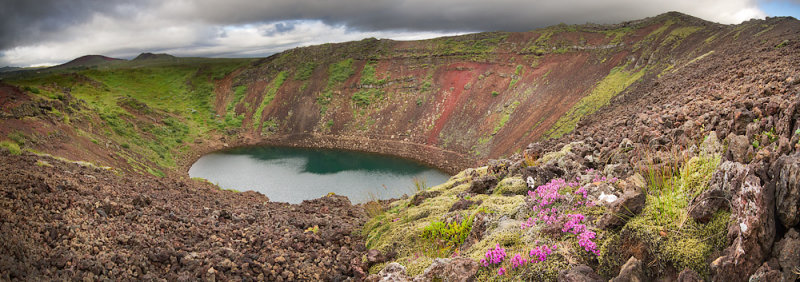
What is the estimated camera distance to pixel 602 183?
5.53m

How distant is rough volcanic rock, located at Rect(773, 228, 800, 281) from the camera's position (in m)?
2.90

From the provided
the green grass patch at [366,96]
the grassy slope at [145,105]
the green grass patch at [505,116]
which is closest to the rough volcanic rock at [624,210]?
the grassy slope at [145,105]

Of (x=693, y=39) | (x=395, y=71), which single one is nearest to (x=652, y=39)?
(x=693, y=39)

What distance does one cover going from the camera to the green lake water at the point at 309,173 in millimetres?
26484

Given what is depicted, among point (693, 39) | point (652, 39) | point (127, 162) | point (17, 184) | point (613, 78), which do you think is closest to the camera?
point (17, 184)

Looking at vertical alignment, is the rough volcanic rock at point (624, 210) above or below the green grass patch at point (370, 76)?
below

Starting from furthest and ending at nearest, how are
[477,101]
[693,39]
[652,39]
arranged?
[477,101] → [652,39] → [693,39]

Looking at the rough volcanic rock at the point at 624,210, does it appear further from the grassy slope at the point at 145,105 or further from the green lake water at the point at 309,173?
the grassy slope at the point at 145,105

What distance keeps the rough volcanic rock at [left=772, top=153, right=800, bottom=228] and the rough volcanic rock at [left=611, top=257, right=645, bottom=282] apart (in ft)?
3.91

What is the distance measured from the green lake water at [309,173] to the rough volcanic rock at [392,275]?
1725cm

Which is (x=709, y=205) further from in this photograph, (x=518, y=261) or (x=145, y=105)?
(x=145, y=105)

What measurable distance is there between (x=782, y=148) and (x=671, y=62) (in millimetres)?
29217

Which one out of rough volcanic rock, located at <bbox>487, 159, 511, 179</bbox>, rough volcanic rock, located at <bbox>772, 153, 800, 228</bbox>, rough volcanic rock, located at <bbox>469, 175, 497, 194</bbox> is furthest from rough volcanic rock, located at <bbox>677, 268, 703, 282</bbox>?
rough volcanic rock, located at <bbox>487, 159, 511, 179</bbox>

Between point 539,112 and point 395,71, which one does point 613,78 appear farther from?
point 395,71
